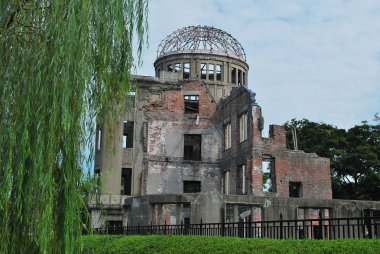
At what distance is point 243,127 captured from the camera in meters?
27.1

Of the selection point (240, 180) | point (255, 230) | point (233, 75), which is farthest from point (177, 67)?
point (255, 230)

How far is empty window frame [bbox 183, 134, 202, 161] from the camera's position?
100ft

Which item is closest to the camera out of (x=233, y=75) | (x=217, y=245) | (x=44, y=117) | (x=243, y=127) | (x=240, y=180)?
(x=44, y=117)

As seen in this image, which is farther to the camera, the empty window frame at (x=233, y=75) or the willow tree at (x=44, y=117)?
the empty window frame at (x=233, y=75)

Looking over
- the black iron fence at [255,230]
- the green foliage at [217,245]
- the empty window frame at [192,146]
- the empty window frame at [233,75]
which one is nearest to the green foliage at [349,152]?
the empty window frame at [233,75]

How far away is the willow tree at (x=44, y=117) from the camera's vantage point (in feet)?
18.1

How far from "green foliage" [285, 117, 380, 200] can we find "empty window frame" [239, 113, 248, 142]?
11455 mm

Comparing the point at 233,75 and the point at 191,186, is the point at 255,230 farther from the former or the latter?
the point at 233,75

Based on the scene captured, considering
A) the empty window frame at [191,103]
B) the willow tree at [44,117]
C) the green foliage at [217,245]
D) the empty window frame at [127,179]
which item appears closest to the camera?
the willow tree at [44,117]

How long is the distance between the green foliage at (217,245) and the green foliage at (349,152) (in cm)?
2438

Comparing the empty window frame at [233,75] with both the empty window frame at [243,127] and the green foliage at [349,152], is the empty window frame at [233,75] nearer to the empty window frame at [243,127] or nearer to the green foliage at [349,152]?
the green foliage at [349,152]

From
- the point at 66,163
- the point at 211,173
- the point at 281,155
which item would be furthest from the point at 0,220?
the point at 211,173

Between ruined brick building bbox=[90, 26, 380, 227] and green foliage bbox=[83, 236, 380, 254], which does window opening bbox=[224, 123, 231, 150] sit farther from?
green foliage bbox=[83, 236, 380, 254]

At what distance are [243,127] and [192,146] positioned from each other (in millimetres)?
5507
